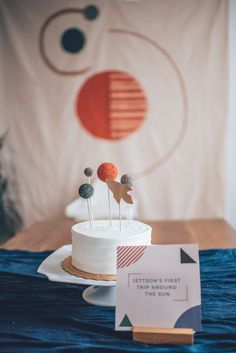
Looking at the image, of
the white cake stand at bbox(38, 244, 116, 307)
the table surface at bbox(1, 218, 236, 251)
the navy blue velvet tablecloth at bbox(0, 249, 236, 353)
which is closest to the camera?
the navy blue velvet tablecloth at bbox(0, 249, 236, 353)

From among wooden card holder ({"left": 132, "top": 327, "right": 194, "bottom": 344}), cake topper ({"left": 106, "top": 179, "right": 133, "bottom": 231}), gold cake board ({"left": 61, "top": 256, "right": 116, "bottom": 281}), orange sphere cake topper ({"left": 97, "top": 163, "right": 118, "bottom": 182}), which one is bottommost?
wooden card holder ({"left": 132, "top": 327, "right": 194, "bottom": 344})

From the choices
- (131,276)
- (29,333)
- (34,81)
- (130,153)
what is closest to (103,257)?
(131,276)

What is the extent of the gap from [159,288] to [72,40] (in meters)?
2.73

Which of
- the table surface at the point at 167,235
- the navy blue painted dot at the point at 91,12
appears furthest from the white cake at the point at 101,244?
the navy blue painted dot at the point at 91,12

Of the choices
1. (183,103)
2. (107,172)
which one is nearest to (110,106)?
(183,103)

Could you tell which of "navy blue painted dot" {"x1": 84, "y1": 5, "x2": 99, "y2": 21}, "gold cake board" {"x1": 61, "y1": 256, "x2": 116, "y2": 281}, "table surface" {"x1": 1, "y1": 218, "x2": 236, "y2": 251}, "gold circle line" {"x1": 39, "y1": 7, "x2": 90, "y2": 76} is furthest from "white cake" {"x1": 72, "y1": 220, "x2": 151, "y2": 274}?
"navy blue painted dot" {"x1": 84, "y1": 5, "x2": 99, "y2": 21}

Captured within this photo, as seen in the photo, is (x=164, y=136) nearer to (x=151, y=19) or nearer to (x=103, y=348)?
(x=151, y=19)

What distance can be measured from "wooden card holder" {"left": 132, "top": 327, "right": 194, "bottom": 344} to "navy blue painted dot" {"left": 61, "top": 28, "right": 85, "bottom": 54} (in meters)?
2.74

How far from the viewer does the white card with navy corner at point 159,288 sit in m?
0.95

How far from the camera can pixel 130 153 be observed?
133 inches

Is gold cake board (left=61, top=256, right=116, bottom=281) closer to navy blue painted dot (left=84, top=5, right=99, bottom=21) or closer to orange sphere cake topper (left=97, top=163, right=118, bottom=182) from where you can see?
orange sphere cake topper (left=97, top=163, right=118, bottom=182)

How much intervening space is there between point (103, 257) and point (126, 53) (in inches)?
97.4

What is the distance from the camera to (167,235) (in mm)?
2061

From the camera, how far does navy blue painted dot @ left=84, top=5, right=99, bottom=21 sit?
3287 millimetres
